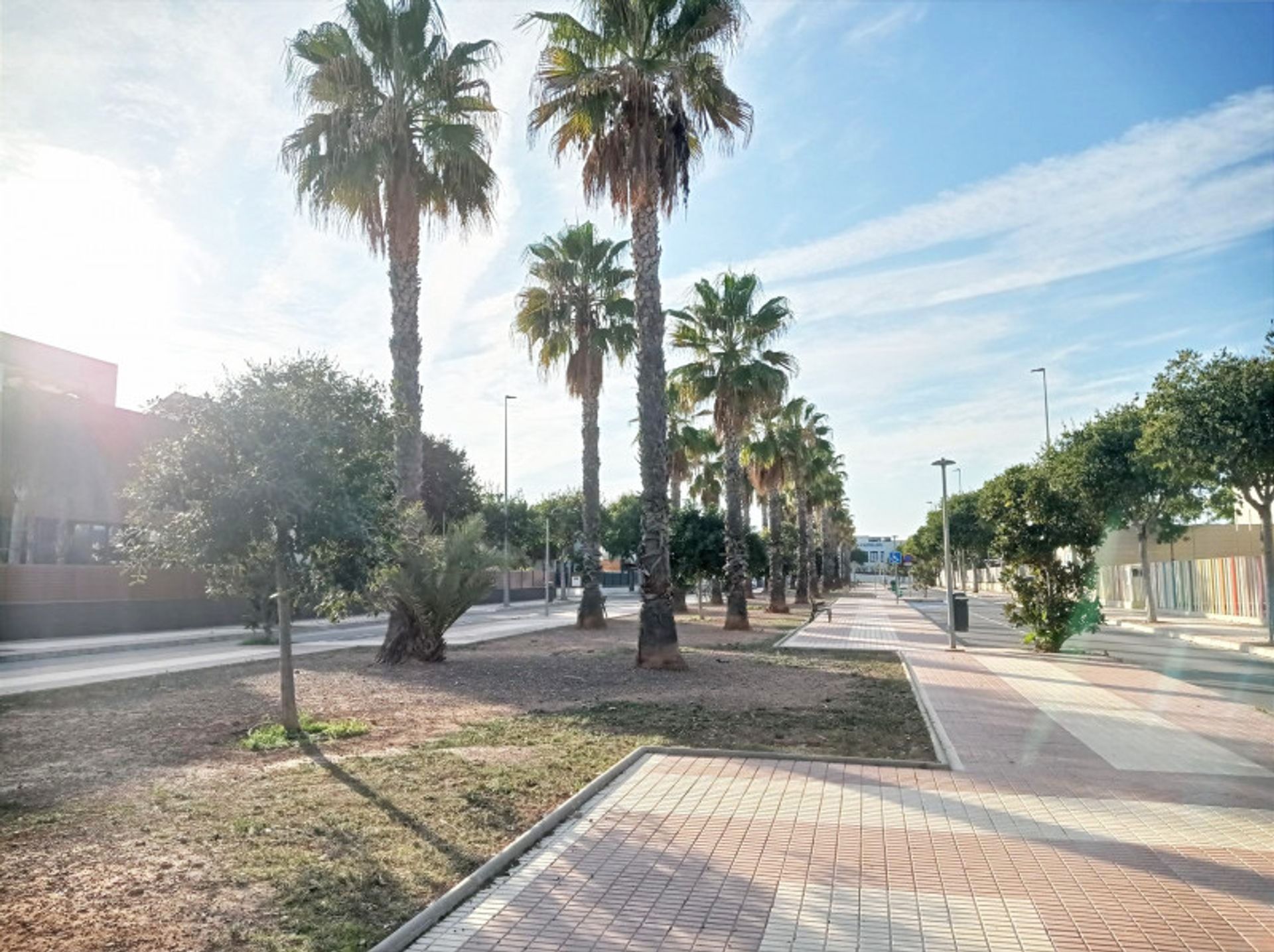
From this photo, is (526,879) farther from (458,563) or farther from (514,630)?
(514,630)

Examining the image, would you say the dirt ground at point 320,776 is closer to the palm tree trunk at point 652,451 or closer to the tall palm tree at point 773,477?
the palm tree trunk at point 652,451

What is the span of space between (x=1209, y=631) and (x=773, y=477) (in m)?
17.4

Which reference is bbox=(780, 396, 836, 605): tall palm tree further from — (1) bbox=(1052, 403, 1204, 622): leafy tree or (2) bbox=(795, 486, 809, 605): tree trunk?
(1) bbox=(1052, 403, 1204, 622): leafy tree

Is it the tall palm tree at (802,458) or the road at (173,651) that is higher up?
the tall palm tree at (802,458)

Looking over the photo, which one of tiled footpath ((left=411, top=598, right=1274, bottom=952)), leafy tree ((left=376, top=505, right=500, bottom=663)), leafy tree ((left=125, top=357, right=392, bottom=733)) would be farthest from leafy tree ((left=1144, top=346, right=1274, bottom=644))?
leafy tree ((left=125, top=357, right=392, bottom=733))

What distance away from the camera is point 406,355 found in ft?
58.4

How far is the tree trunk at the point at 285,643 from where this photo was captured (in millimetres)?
9734

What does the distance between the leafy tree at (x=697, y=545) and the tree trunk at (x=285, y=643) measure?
24.2 meters

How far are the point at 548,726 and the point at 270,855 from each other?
17.5ft

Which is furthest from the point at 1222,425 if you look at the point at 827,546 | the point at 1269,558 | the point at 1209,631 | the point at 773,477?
the point at 827,546

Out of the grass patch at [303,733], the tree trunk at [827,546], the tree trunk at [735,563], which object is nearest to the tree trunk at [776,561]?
the tree trunk at [735,563]

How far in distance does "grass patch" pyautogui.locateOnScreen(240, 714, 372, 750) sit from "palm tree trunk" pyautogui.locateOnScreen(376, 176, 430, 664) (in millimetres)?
6106

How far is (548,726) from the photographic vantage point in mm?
10977

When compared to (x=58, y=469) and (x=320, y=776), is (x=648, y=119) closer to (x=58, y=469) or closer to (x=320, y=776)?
(x=320, y=776)
